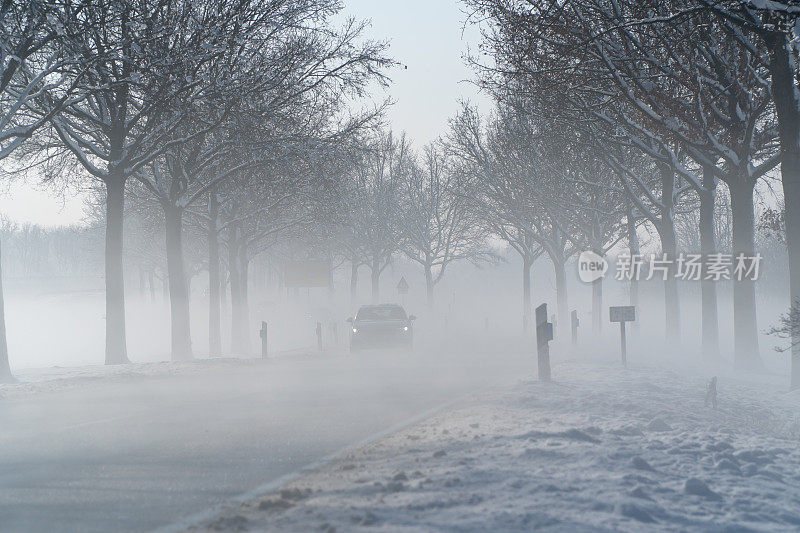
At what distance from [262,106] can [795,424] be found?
12.8 metres

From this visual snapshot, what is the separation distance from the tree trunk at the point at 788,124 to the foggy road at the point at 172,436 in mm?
5708

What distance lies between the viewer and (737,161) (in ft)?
53.2

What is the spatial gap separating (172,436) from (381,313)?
1809cm

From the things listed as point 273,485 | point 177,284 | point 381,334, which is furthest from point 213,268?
point 273,485

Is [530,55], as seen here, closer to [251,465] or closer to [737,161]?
Result: [737,161]

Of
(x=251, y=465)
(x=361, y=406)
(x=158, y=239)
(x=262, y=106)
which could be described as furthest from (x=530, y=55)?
(x=158, y=239)

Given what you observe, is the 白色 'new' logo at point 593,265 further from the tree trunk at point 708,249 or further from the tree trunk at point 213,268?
the tree trunk at point 213,268

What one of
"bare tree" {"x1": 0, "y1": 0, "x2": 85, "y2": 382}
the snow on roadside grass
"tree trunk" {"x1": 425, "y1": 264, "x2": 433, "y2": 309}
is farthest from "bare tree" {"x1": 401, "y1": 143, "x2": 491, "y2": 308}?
the snow on roadside grass

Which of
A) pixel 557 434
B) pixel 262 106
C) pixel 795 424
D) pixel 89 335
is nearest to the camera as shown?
pixel 557 434

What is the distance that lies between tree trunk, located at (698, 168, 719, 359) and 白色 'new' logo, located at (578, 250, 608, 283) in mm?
11336

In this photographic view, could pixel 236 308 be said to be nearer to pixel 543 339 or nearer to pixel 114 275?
pixel 114 275

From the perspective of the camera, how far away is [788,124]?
12258 mm

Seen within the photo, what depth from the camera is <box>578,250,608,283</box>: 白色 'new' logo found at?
3234cm

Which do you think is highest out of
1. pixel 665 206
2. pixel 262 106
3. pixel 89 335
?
pixel 262 106
